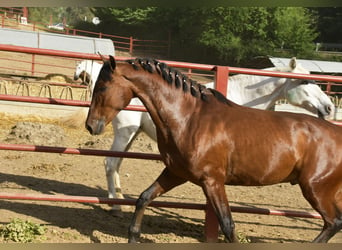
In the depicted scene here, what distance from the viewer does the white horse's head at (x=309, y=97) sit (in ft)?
17.1

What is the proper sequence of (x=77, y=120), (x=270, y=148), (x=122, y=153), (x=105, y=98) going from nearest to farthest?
(x=105, y=98) < (x=270, y=148) < (x=122, y=153) < (x=77, y=120)

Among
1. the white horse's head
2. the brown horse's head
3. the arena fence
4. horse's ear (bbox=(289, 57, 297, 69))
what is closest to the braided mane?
the brown horse's head

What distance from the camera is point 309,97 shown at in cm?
527

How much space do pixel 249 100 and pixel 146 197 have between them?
2.17 metres

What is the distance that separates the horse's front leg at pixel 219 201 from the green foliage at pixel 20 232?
1.45 m

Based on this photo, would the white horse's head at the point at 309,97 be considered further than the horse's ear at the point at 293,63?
No

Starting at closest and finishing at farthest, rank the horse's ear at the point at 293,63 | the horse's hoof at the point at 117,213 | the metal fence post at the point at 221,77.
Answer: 1. the metal fence post at the point at 221,77
2. the horse's hoof at the point at 117,213
3. the horse's ear at the point at 293,63

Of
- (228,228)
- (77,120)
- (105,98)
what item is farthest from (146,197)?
(77,120)

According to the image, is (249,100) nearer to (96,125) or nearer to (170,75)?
(170,75)

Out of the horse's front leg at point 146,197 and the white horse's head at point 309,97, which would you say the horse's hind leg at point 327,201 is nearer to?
the horse's front leg at point 146,197

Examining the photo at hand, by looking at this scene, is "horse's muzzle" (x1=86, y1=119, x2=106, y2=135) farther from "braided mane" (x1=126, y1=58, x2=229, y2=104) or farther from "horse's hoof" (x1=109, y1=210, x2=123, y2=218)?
"horse's hoof" (x1=109, y1=210, x2=123, y2=218)

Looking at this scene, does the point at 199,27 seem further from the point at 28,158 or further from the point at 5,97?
the point at 5,97

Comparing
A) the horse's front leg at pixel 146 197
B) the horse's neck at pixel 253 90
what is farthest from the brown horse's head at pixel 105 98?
the horse's neck at pixel 253 90

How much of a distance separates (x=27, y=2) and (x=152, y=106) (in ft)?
6.06
